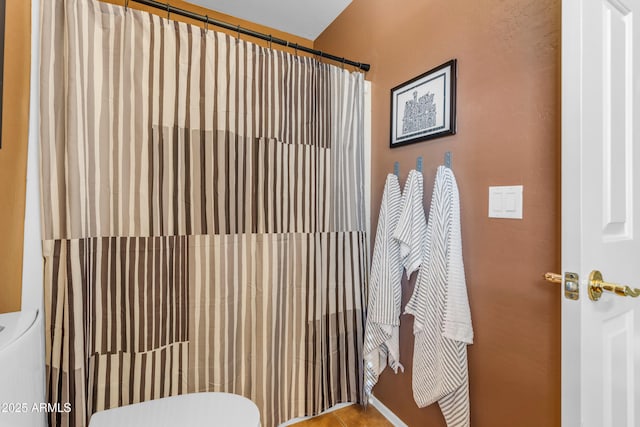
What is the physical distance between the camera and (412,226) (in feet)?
4.66

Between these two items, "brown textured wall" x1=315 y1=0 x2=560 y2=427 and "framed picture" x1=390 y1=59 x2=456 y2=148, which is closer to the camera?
"brown textured wall" x1=315 y1=0 x2=560 y2=427

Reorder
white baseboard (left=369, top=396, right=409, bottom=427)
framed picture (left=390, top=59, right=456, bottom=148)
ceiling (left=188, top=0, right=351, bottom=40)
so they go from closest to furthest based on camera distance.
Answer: framed picture (left=390, top=59, right=456, bottom=148) → white baseboard (left=369, top=396, right=409, bottom=427) → ceiling (left=188, top=0, right=351, bottom=40)

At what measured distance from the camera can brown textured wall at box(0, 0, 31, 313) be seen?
98cm

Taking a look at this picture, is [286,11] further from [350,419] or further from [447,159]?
[350,419]

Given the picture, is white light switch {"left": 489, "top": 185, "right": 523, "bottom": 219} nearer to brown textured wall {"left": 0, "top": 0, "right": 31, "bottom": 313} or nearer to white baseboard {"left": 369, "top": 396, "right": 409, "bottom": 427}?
white baseboard {"left": 369, "top": 396, "right": 409, "bottom": 427}

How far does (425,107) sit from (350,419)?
5.58ft

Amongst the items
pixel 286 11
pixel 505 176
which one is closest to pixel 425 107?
pixel 505 176

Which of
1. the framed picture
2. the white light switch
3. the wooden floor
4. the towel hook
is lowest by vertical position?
the wooden floor

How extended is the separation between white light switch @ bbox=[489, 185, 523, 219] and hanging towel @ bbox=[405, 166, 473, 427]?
0.13 metres

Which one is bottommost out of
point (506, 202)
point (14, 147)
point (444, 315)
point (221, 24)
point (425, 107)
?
point (444, 315)
